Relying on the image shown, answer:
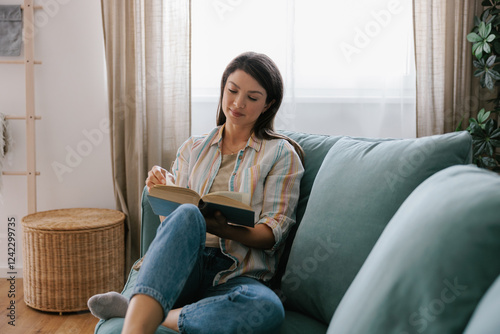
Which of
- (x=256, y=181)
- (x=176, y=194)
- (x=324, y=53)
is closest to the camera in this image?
(x=176, y=194)

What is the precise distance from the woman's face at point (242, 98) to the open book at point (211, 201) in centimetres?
44

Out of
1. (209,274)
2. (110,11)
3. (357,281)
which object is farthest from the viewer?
(110,11)

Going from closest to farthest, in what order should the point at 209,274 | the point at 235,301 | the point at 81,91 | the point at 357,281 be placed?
the point at 357,281 → the point at 235,301 → the point at 209,274 → the point at 81,91

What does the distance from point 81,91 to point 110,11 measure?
1.71 feet

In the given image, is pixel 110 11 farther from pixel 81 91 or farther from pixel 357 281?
pixel 357 281

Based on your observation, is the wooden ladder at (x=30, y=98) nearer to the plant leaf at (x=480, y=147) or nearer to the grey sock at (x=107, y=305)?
the grey sock at (x=107, y=305)

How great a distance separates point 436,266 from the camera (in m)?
0.78

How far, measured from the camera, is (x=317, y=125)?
291cm

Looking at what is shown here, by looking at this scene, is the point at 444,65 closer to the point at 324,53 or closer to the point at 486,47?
the point at 486,47

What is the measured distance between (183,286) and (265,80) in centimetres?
85

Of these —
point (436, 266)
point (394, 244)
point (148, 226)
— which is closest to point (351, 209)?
point (394, 244)

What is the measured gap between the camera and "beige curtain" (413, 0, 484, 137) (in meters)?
2.67

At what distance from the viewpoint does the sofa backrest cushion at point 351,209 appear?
49.7 inches

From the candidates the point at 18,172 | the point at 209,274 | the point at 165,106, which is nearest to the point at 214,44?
the point at 165,106
